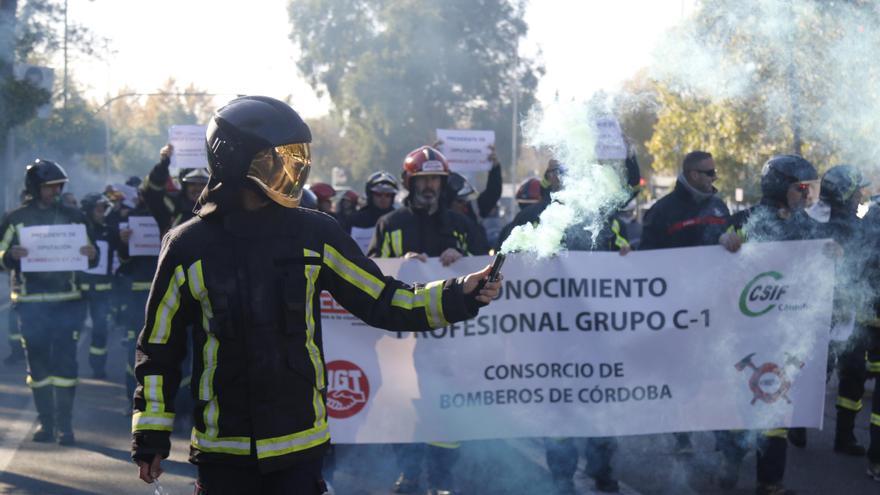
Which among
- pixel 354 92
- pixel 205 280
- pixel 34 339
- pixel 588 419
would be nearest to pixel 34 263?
pixel 34 339

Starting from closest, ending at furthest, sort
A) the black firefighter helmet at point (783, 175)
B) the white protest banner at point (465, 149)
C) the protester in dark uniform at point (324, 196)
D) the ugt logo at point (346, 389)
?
the black firefighter helmet at point (783, 175) → the ugt logo at point (346, 389) → the white protest banner at point (465, 149) → the protester in dark uniform at point (324, 196)

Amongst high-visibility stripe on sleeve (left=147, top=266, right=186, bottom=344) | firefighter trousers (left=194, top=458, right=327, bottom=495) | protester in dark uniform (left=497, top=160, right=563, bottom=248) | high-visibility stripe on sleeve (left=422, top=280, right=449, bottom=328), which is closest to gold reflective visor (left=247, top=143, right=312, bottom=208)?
high-visibility stripe on sleeve (left=147, top=266, right=186, bottom=344)

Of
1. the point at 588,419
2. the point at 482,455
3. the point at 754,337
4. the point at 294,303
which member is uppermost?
the point at 294,303

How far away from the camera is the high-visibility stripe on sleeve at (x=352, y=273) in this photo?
13.1ft

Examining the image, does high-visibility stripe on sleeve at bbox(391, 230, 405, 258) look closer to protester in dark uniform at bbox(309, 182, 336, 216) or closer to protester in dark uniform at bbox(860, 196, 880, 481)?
protester in dark uniform at bbox(860, 196, 880, 481)

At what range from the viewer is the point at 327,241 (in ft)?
13.0

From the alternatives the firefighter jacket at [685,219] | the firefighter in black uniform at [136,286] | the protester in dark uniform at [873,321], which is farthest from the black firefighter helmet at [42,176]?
the protester in dark uniform at [873,321]

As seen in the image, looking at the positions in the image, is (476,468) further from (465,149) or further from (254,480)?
(254,480)

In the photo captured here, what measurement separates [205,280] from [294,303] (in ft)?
1.02

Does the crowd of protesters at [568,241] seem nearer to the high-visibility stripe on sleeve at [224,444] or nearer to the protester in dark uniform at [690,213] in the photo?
the protester in dark uniform at [690,213]

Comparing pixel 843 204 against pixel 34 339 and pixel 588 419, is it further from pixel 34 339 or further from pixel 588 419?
pixel 34 339

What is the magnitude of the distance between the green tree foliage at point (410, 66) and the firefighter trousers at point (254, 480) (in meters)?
3.72

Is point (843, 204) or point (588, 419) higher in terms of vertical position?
point (843, 204)

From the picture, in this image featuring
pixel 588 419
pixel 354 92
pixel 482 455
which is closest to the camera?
pixel 588 419
